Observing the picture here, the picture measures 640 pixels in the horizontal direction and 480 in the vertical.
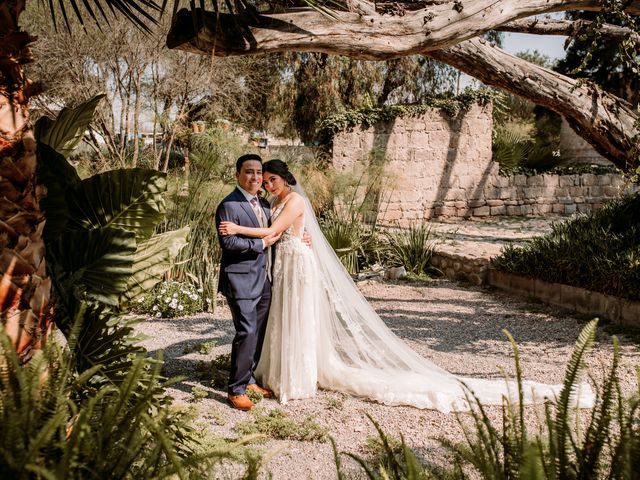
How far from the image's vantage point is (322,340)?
4.91 metres

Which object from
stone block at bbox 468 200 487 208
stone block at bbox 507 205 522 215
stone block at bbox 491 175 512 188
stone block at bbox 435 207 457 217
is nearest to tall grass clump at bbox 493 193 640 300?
stone block at bbox 435 207 457 217

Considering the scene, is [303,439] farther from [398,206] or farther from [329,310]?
[398,206]

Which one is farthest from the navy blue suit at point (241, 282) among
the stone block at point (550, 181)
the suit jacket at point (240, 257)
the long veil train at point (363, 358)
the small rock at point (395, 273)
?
the stone block at point (550, 181)

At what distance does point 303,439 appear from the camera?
3.88m

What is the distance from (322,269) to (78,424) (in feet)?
12.3

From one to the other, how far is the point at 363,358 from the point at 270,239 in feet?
4.29

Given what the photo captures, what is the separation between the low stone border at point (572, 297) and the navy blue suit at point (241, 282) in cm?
445

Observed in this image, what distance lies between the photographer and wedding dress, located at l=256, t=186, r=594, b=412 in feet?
15.1

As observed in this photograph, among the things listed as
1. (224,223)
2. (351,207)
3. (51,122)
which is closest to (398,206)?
(351,207)

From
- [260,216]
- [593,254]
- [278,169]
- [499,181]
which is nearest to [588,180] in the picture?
[499,181]

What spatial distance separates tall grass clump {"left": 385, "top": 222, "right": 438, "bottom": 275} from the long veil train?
17.2 ft

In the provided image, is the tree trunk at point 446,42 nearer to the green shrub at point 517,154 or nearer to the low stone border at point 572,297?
the low stone border at point 572,297

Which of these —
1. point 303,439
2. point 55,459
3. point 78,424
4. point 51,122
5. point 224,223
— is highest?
point 51,122

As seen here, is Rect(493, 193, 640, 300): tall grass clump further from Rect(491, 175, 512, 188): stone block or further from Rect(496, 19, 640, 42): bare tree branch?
Rect(491, 175, 512, 188): stone block
